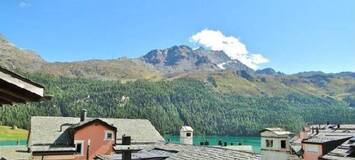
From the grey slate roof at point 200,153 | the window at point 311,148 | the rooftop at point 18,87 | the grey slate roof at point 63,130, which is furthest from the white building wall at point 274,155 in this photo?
the grey slate roof at point 63,130

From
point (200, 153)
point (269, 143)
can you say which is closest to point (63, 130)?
point (200, 153)

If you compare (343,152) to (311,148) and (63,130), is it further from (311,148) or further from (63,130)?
(63,130)

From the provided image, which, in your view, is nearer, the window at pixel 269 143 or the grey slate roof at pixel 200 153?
the window at pixel 269 143

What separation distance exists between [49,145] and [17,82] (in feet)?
132

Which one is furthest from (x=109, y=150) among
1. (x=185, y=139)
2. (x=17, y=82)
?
(x=17, y=82)

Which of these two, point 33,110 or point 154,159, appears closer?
point 154,159

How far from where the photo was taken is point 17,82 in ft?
14.8

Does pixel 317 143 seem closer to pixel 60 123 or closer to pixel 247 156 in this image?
pixel 247 156

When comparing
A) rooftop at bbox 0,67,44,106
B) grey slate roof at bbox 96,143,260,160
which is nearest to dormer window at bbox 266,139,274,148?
grey slate roof at bbox 96,143,260,160

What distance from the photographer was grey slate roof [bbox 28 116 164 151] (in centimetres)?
4321

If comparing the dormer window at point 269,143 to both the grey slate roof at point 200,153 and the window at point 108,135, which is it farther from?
the window at point 108,135

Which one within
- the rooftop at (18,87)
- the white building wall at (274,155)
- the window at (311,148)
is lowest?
the white building wall at (274,155)

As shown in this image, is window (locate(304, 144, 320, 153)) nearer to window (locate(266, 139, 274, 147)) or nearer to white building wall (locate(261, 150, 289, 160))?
white building wall (locate(261, 150, 289, 160))

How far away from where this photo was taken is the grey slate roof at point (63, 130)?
142ft
